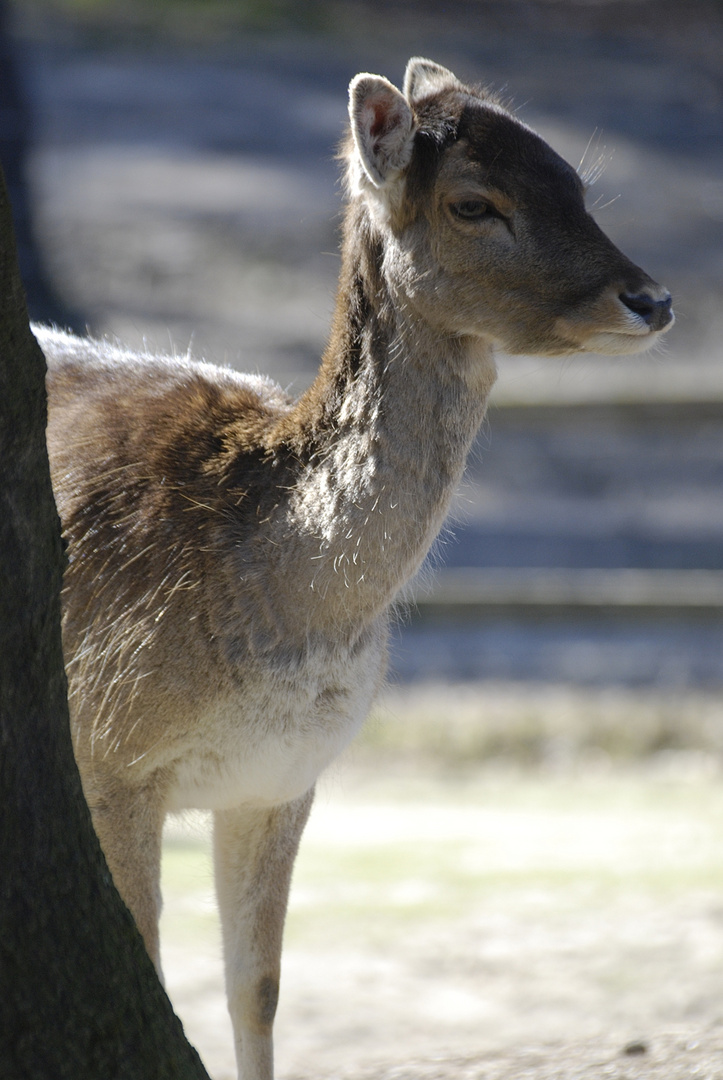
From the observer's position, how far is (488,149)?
348 cm

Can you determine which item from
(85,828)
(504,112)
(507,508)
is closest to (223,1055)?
(85,828)

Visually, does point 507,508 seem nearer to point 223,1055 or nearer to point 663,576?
point 663,576

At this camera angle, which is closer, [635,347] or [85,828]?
[85,828]

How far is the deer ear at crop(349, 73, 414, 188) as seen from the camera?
3463 millimetres

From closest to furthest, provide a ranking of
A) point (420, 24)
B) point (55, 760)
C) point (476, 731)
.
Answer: point (55, 760) → point (476, 731) → point (420, 24)

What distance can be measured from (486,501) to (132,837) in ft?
20.7

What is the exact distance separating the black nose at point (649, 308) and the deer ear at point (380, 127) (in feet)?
2.28

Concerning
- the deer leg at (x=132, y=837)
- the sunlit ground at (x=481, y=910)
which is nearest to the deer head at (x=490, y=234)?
the deer leg at (x=132, y=837)

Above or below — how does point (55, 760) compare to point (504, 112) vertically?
below

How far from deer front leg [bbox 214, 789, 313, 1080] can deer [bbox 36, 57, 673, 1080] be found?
32 cm

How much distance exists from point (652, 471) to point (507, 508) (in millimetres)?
1068

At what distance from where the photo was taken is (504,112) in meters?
3.64

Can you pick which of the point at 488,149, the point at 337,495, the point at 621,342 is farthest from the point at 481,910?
the point at 488,149

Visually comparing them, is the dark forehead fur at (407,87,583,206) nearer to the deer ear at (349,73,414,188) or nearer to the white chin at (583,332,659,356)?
the deer ear at (349,73,414,188)
